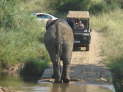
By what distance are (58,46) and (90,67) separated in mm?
5120

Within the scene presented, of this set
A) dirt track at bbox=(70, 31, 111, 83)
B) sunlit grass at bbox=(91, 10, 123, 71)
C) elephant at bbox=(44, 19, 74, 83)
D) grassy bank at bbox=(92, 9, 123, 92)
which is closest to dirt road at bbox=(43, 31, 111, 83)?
dirt track at bbox=(70, 31, 111, 83)

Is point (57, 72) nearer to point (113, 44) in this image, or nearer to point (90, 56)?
point (90, 56)

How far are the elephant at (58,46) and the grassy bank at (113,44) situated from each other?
208cm

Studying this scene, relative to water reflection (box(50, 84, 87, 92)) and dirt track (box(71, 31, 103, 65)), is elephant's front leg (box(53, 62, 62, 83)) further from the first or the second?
dirt track (box(71, 31, 103, 65))

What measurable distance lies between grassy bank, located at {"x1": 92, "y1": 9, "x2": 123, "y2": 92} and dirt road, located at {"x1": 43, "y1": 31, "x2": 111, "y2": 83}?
0.36m

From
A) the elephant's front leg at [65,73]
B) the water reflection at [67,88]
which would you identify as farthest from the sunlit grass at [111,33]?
the water reflection at [67,88]

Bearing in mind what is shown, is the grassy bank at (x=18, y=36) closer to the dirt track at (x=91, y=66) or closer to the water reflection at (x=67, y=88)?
the dirt track at (x=91, y=66)

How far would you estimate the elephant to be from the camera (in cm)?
1592

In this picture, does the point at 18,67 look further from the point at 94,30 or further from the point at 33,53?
the point at 94,30

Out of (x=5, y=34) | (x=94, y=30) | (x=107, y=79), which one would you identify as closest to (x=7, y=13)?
(x=5, y=34)

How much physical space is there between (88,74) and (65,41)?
2.55 meters

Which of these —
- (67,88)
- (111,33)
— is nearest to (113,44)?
(111,33)

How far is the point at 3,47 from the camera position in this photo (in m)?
22.3

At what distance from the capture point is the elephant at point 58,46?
1592 centimetres
